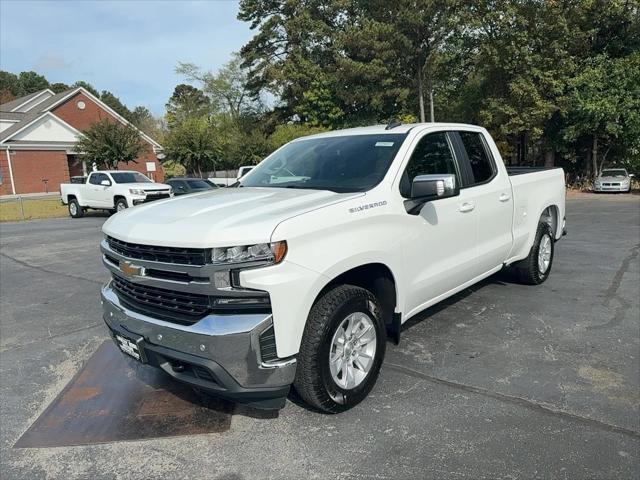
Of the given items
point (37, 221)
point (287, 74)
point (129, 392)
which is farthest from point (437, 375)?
point (287, 74)

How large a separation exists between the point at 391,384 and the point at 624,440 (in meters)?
1.49

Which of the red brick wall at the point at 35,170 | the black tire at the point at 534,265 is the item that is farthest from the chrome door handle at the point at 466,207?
the red brick wall at the point at 35,170

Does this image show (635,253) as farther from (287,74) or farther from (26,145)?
(26,145)

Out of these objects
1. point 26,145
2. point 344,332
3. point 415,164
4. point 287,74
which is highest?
point 287,74

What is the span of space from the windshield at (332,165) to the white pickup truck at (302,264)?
16 millimetres

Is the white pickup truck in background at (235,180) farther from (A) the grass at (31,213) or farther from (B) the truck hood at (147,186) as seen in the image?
(A) the grass at (31,213)

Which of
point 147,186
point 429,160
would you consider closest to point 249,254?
point 429,160

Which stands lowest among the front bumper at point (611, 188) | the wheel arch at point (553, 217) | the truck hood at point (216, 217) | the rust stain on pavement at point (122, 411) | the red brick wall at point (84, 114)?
the front bumper at point (611, 188)

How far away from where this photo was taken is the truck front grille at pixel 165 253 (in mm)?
2693

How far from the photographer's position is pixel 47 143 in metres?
39.8

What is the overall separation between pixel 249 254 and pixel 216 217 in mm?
382

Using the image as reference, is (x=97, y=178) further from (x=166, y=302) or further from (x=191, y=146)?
(x=166, y=302)

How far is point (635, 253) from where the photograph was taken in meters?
8.28

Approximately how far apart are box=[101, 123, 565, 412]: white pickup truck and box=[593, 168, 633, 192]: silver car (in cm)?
2272
